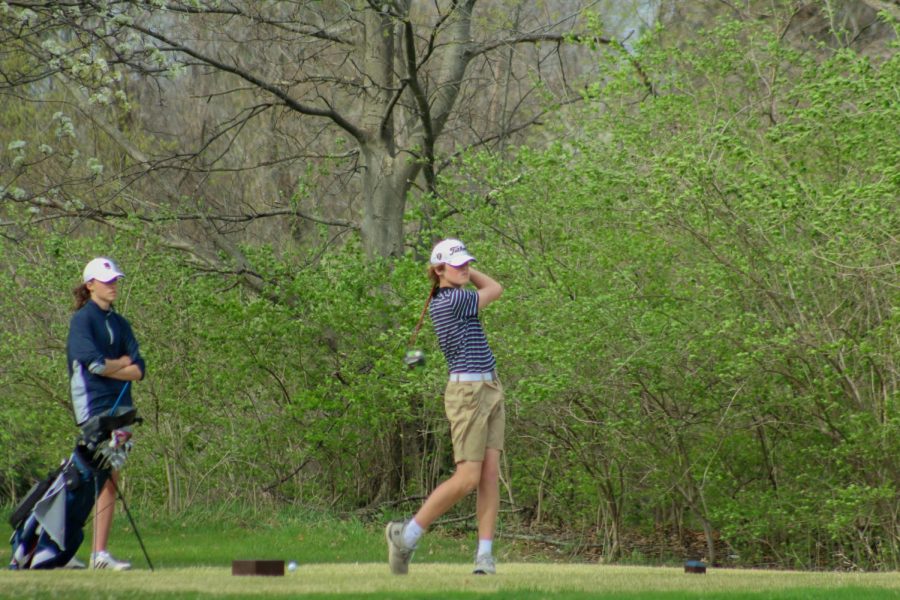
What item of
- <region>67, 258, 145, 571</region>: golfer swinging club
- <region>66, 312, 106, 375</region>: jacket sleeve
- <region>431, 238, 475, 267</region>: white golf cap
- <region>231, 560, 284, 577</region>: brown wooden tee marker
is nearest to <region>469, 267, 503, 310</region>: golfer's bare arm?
<region>431, 238, 475, 267</region>: white golf cap

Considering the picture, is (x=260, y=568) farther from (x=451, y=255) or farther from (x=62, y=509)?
(x=451, y=255)

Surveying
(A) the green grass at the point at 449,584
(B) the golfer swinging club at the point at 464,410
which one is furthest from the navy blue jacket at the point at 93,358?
(B) the golfer swinging club at the point at 464,410

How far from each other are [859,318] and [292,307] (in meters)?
7.15

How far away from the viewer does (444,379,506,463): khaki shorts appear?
764cm

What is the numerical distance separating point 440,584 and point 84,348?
9.48ft

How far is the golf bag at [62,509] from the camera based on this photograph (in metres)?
8.66

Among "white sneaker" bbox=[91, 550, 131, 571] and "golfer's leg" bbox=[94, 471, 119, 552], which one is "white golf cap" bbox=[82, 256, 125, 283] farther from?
"white sneaker" bbox=[91, 550, 131, 571]

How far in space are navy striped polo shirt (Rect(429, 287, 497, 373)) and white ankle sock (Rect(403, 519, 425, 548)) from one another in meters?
0.93

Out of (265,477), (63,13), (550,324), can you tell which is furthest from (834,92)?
(265,477)

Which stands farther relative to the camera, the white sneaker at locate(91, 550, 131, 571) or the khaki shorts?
the white sneaker at locate(91, 550, 131, 571)

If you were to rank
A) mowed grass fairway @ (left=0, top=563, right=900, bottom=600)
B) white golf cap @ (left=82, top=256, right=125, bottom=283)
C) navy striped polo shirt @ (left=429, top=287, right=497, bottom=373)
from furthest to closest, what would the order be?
white golf cap @ (left=82, top=256, right=125, bottom=283) → navy striped polo shirt @ (left=429, top=287, right=497, bottom=373) → mowed grass fairway @ (left=0, top=563, right=900, bottom=600)

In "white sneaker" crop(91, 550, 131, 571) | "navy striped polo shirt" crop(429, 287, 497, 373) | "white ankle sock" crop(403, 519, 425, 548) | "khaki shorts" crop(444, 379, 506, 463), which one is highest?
"navy striped polo shirt" crop(429, 287, 497, 373)

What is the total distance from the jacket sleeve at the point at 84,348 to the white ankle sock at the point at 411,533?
7.56 ft

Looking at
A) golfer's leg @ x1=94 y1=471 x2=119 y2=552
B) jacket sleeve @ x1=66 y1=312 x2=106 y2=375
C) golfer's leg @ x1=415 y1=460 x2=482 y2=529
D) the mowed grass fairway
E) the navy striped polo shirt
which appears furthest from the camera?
golfer's leg @ x1=94 y1=471 x2=119 y2=552
